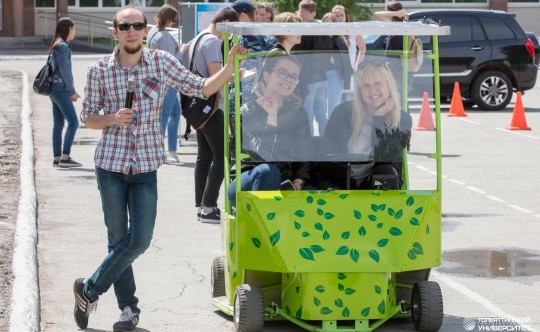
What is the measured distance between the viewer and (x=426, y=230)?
6828mm

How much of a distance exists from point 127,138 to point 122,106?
184mm

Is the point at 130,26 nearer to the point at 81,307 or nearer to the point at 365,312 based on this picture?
the point at 81,307

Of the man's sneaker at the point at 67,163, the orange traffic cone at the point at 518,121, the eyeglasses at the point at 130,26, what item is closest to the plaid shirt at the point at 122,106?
the eyeglasses at the point at 130,26

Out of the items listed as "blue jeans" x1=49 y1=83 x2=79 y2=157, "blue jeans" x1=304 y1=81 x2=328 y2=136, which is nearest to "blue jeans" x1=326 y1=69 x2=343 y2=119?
"blue jeans" x1=304 y1=81 x2=328 y2=136

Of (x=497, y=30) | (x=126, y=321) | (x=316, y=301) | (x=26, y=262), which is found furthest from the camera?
(x=497, y=30)

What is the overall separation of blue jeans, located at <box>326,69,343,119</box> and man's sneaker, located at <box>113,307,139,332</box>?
162 centimetres

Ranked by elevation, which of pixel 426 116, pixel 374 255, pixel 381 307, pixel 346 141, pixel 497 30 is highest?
pixel 497 30

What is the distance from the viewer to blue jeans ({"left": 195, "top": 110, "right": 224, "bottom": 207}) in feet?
34.5

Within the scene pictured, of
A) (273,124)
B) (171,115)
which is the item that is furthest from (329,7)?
(273,124)

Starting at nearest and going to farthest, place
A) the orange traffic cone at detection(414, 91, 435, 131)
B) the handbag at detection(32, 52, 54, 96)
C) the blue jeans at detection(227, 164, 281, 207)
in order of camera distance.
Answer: the blue jeans at detection(227, 164, 281, 207)
the orange traffic cone at detection(414, 91, 435, 131)
the handbag at detection(32, 52, 54, 96)

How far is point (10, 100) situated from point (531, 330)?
61.0 ft

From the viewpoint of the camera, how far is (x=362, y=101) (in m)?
7.07

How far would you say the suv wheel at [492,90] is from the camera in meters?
22.6

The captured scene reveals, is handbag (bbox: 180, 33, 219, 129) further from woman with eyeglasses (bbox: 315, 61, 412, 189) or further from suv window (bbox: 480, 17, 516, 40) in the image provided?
suv window (bbox: 480, 17, 516, 40)
